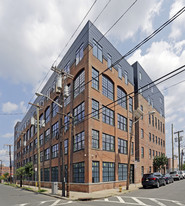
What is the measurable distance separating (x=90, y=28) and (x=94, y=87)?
22.4 feet

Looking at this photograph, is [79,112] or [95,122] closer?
[95,122]

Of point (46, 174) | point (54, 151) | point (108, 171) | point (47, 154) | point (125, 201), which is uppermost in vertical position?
point (54, 151)

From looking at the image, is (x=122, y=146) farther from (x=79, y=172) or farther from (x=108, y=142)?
(x=79, y=172)

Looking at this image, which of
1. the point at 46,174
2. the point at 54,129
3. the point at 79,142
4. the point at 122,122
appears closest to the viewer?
the point at 79,142

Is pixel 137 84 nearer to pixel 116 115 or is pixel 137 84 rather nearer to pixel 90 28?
pixel 116 115

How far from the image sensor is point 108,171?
2508 centimetres

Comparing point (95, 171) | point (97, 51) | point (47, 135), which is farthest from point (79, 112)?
point (47, 135)

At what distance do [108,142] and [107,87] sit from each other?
6.90m

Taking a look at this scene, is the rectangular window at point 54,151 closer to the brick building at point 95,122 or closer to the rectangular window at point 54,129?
the brick building at point 95,122

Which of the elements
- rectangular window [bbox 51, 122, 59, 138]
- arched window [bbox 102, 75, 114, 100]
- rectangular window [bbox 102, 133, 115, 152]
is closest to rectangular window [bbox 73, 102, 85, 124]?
rectangular window [bbox 102, 133, 115, 152]

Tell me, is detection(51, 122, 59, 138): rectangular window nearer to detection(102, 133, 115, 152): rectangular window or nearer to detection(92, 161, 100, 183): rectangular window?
detection(102, 133, 115, 152): rectangular window

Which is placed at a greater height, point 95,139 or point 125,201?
point 95,139

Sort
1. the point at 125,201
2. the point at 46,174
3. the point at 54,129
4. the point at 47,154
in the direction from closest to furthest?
1. the point at 125,201
2. the point at 54,129
3. the point at 46,174
4. the point at 47,154

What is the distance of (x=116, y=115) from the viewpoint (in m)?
28.5
